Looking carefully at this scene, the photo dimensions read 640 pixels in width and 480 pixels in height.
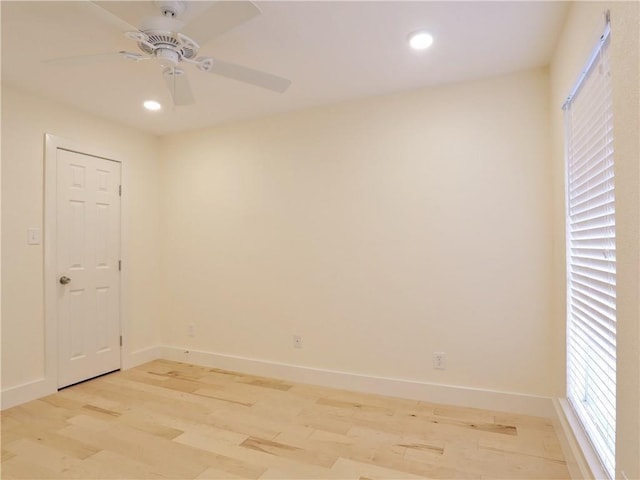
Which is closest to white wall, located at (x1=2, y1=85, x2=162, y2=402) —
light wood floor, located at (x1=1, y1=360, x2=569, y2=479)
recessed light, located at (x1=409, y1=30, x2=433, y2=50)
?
light wood floor, located at (x1=1, y1=360, x2=569, y2=479)

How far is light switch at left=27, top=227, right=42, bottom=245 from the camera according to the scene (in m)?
2.90

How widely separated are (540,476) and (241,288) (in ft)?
8.74

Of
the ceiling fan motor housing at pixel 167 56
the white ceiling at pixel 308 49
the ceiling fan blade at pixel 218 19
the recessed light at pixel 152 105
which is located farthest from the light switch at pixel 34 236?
the ceiling fan blade at pixel 218 19

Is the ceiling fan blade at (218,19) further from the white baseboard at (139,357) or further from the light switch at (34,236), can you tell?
the white baseboard at (139,357)

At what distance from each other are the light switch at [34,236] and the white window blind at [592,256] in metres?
3.74

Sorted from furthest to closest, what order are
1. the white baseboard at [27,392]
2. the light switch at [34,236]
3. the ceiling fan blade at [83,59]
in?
1. the light switch at [34,236]
2. the white baseboard at [27,392]
3. the ceiling fan blade at [83,59]

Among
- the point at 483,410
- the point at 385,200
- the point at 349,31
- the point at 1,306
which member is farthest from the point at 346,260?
the point at 1,306

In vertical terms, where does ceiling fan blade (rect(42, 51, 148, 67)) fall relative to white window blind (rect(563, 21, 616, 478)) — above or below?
above

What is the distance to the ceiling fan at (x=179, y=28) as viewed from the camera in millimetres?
1570

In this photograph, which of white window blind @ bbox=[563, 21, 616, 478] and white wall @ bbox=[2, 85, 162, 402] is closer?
white window blind @ bbox=[563, 21, 616, 478]

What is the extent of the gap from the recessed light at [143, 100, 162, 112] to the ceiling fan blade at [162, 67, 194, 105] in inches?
38.3

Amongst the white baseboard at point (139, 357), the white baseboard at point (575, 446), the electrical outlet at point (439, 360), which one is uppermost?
the electrical outlet at point (439, 360)

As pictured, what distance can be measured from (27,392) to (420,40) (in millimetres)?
3791

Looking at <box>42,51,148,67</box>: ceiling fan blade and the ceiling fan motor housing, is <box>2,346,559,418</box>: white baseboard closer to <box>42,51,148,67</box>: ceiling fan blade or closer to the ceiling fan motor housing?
<box>42,51,148,67</box>: ceiling fan blade
